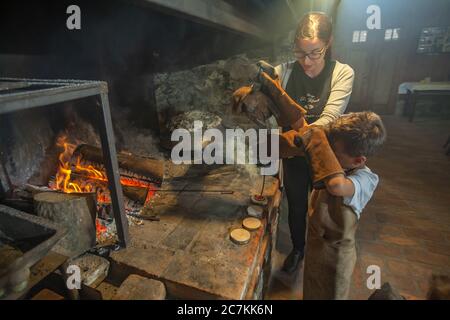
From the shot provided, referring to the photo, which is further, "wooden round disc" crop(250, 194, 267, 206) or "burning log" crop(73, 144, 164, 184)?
"burning log" crop(73, 144, 164, 184)

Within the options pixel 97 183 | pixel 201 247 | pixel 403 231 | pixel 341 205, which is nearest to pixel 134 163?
pixel 97 183

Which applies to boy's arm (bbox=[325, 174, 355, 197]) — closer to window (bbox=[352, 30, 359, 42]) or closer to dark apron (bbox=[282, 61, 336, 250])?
dark apron (bbox=[282, 61, 336, 250])

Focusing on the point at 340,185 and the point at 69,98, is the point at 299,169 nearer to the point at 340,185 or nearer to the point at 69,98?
the point at 340,185

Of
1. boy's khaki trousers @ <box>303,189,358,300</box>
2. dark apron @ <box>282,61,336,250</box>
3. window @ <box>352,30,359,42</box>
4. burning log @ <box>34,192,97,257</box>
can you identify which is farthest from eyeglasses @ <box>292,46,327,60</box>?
window @ <box>352,30,359,42</box>

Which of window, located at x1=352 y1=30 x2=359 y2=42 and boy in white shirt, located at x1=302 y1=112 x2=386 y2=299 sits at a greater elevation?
window, located at x1=352 y1=30 x2=359 y2=42

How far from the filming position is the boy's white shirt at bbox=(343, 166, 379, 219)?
6.10 feet

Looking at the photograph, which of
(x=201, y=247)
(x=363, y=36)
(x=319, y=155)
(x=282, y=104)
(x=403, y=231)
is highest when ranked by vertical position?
(x=363, y=36)

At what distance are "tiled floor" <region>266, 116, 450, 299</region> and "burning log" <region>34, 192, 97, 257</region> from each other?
194 cm

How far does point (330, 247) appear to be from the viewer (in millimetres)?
2010

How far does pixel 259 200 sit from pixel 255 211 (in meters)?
0.20

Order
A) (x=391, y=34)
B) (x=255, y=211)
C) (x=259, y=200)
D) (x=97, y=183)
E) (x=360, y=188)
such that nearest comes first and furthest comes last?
(x=360, y=188) → (x=255, y=211) → (x=259, y=200) → (x=97, y=183) → (x=391, y=34)

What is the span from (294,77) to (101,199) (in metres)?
2.65
